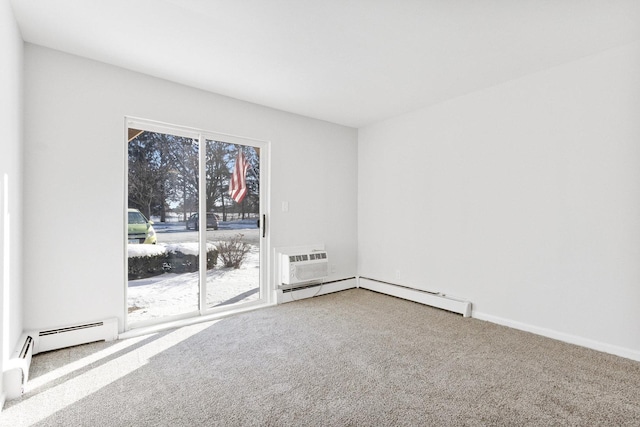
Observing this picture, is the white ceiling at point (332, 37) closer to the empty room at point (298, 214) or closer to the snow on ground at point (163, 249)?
the empty room at point (298, 214)

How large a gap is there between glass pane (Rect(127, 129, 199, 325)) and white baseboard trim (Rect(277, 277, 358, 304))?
3.43 ft

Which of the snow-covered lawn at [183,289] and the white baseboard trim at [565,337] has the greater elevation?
the snow-covered lawn at [183,289]

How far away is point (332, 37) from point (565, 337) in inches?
125

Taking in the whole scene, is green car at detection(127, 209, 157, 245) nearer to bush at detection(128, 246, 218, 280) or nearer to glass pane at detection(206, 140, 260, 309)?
bush at detection(128, 246, 218, 280)

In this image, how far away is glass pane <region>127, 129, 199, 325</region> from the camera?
3055 millimetres

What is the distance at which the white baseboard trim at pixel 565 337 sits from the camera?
8.13 ft

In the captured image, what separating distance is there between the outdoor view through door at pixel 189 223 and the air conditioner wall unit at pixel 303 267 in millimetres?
337

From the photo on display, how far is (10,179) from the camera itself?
2078 mm

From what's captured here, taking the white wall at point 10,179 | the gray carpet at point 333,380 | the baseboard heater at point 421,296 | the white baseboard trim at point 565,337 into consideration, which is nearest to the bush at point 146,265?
the gray carpet at point 333,380

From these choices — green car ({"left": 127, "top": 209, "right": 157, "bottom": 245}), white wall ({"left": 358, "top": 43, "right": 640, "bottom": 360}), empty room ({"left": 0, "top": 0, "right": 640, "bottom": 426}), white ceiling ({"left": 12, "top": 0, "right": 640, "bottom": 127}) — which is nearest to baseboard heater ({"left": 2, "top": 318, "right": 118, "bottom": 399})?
empty room ({"left": 0, "top": 0, "right": 640, "bottom": 426})

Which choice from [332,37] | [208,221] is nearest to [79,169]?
[208,221]

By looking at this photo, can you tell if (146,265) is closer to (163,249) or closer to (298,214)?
(163,249)

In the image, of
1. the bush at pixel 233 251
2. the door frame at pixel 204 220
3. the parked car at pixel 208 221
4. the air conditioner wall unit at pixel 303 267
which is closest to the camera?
the door frame at pixel 204 220

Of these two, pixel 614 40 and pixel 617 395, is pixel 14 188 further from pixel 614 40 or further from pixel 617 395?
pixel 614 40
